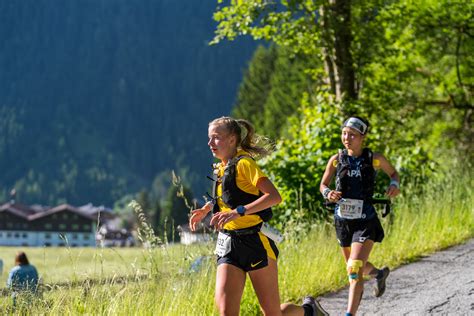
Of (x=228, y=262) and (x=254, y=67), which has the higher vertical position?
(x=254, y=67)

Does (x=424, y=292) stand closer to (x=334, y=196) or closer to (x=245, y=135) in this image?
(x=334, y=196)

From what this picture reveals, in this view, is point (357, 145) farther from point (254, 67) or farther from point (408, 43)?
point (254, 67)

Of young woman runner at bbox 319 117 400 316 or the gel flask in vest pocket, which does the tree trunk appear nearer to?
young woman runner at bbox 319 117 400 316

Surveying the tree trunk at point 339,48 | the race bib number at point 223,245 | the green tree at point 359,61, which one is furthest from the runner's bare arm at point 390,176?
the tree trunk at point 339,48

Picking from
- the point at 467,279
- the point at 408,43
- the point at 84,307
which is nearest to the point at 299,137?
the point at 408,43

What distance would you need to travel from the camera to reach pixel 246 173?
4.28 metres

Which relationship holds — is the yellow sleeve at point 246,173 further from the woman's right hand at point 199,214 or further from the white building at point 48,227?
the white building at point 48,227

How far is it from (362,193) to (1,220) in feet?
517

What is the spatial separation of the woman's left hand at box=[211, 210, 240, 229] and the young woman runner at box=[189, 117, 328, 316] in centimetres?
3

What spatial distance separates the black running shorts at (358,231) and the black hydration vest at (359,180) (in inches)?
7.6

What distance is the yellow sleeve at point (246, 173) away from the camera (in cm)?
427

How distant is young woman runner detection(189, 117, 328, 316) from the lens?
13.7 feet

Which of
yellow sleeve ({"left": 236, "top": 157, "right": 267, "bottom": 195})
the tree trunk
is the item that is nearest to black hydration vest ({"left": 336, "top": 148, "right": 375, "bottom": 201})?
yellow sleeve ({"left": 236, "top": 157, "right": 267, "bottom": 195})

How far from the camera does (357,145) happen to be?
19.0 ft
